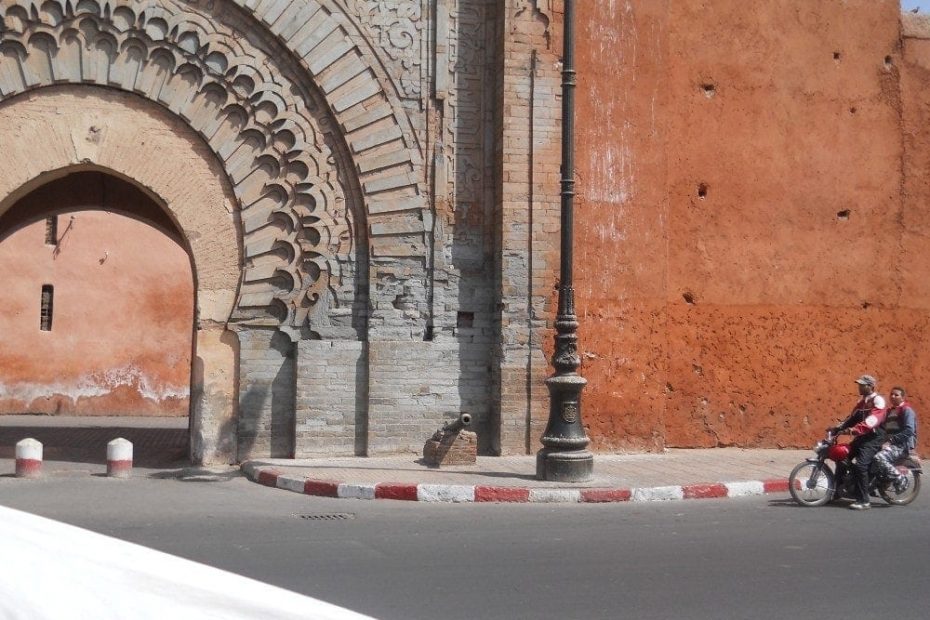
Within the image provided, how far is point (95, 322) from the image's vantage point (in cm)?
2180

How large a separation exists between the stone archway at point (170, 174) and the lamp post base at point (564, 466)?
3.30 m

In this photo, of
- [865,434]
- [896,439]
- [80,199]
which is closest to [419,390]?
Answer: [865,434]

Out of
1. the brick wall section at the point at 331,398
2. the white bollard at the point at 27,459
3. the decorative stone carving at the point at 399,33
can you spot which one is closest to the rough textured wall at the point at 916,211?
the decorative stone carving at the point at 399,33

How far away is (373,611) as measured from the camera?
5035mm

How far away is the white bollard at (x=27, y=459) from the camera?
10.4 metres

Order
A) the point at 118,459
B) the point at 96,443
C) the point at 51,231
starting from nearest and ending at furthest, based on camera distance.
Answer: the point at 118,459 < the point at 96,443 < the point at 51,231

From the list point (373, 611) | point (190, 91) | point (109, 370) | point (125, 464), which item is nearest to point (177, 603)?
point (373, 611)

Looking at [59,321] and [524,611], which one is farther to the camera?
[59,321]

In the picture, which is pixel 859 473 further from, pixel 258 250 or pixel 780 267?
pixel 258 250

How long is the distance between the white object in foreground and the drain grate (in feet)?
20.8

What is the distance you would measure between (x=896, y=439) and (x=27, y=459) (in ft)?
25.4

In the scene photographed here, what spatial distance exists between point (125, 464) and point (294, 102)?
4010mm

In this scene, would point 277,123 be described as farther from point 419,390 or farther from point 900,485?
point 900,485

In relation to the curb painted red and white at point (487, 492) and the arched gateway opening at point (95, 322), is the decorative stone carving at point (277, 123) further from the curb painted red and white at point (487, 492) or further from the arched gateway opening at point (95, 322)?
the arched gateway opening at point (95, 322)
